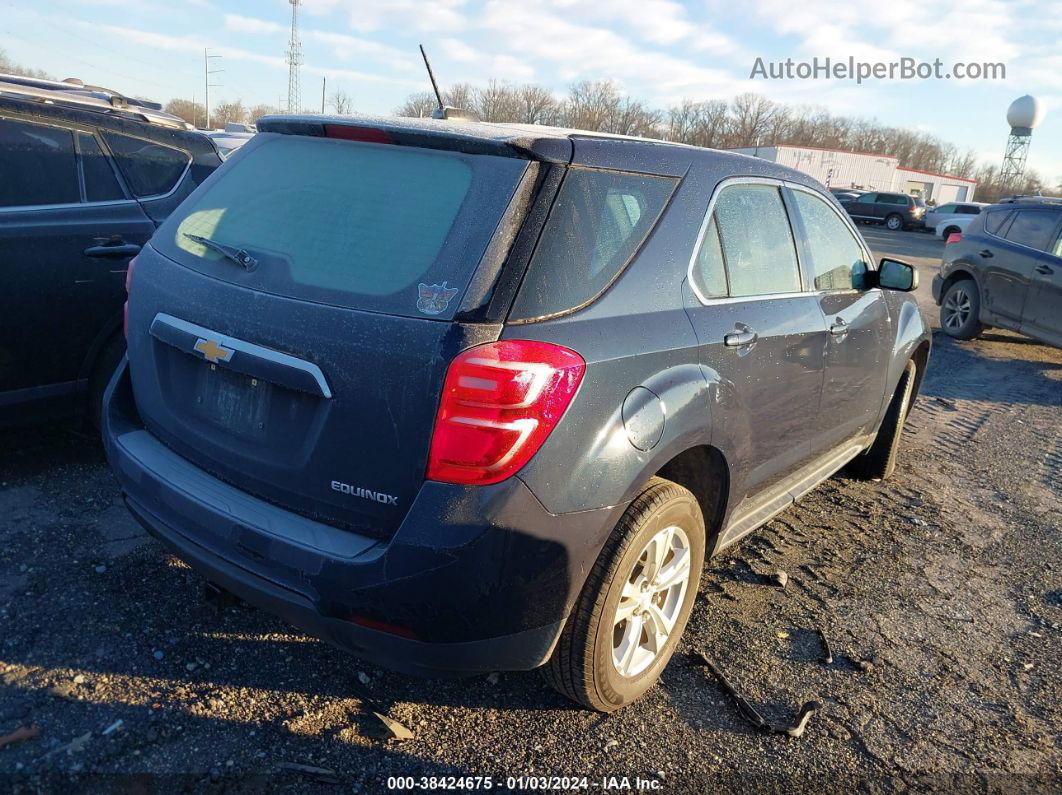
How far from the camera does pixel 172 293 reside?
2.49 meters

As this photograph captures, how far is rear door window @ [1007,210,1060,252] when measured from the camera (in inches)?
344

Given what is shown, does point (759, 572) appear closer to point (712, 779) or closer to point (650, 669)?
point (650, 669)

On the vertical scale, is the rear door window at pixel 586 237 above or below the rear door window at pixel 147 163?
above

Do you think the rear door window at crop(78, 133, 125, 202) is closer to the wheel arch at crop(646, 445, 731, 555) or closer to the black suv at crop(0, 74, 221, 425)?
the black suv at crop(0, 74, 221, 425)

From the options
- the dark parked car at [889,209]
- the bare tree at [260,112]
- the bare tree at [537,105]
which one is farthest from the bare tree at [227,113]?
the dark parked car at [889,209]

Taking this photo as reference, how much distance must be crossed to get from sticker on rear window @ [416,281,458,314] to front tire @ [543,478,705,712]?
850 mm

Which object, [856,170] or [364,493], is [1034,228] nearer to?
[364,493]

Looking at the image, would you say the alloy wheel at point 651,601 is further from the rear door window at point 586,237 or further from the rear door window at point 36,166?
the rear door window at point 36,166

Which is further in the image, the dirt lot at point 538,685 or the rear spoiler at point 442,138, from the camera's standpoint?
the dirt lot at point 538,685

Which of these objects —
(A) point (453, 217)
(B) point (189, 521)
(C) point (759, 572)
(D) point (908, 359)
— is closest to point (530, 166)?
(A) point (453, 217)

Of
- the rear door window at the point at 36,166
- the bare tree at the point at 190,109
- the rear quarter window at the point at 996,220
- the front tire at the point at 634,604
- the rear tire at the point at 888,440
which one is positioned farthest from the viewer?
the bare tree at the point at 190,109

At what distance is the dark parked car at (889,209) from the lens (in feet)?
118

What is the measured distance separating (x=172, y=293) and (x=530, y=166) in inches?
47.6

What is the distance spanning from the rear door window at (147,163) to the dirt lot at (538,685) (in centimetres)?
156
